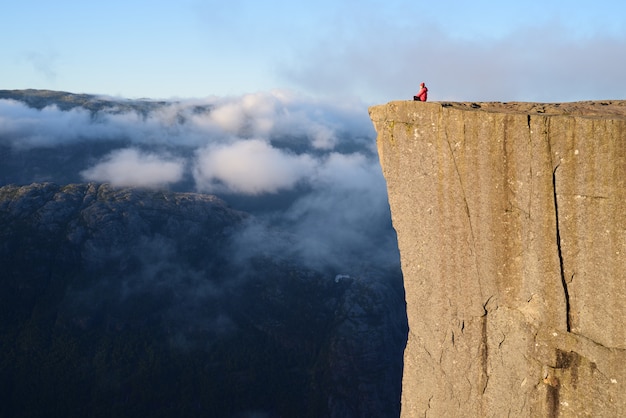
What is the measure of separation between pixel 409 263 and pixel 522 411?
7999mm

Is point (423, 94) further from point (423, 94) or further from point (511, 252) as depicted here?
point (511, 252)

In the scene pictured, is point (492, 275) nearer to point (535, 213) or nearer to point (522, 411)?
point (535, 213)

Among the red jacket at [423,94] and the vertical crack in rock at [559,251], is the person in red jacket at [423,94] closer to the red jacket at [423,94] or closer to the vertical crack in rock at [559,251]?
the red jacket at [423,94]

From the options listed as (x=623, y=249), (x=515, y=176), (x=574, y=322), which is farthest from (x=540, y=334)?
(x=515, y=176)

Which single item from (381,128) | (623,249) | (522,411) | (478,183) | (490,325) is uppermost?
(381,128)

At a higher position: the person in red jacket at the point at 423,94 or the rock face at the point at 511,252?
the person in red jacket at the point at 423,94

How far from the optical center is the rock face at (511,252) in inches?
832

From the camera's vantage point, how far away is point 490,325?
81.6ft

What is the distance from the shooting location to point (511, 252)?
2341 centimetres

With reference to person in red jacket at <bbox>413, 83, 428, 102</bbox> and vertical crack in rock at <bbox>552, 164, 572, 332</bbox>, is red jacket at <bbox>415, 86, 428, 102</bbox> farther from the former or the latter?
vertical crack in rock at <bbox>552, 164, 572, 332</bbox>

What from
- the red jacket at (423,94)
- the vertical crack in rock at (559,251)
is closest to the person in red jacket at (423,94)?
the red jacket at (423,94)

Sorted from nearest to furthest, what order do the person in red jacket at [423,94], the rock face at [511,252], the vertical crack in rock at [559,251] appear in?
the rock face at [511,252] < the vertical crack in rock at [559,251] < the person in red jacket at [423,94]

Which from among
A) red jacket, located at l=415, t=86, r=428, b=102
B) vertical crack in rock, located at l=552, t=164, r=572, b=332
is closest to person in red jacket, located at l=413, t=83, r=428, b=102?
red jacket, located at l=415, t=86, r=428, b=102

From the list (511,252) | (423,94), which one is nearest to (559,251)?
(511,252)
